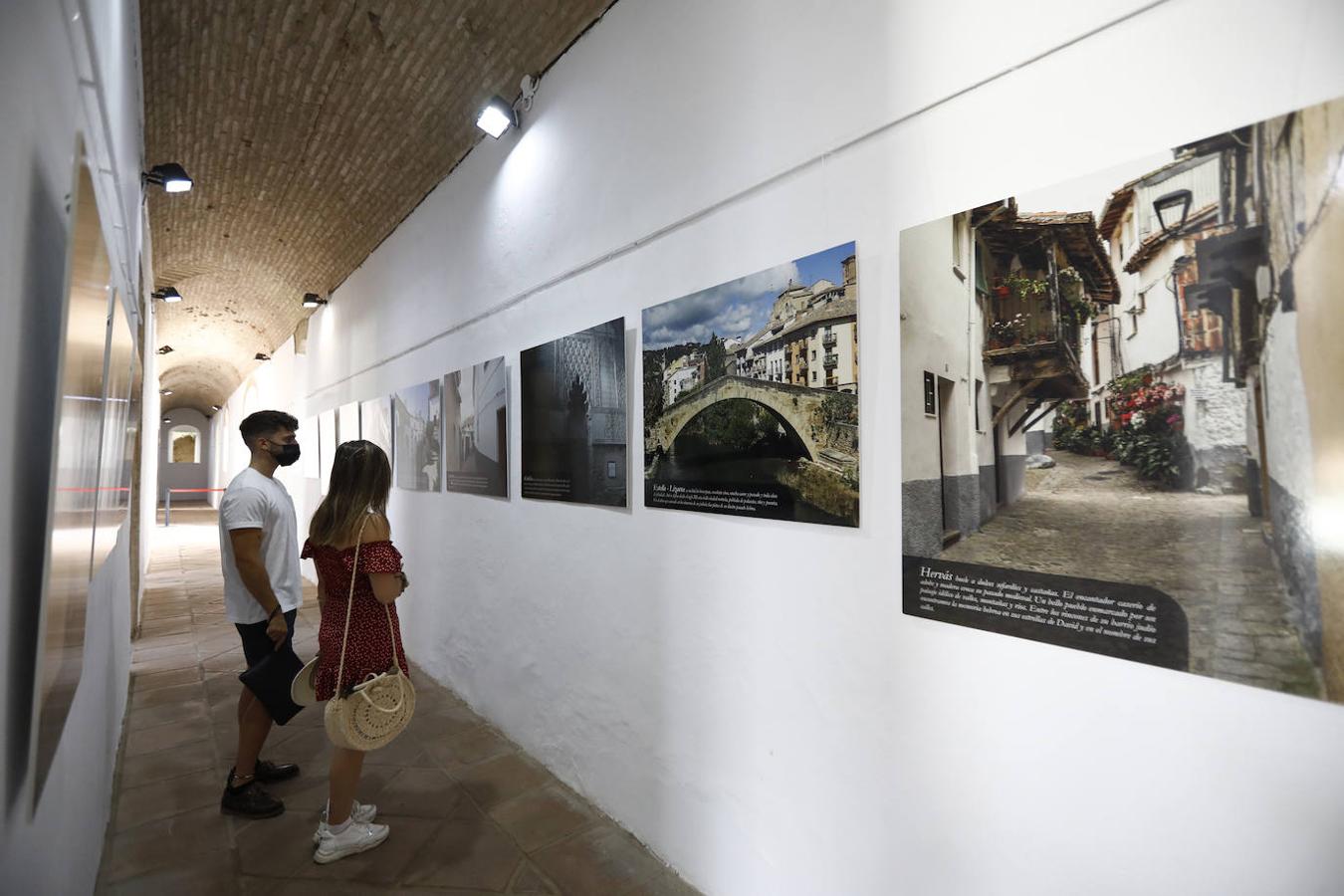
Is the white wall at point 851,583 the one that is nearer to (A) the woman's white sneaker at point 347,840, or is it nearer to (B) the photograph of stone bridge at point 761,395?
(B) the photograph of stone bridge at point 761,395

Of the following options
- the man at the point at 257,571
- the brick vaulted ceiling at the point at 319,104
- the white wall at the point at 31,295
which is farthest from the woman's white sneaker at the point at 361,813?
the brick vaulted ceiling at the point at 319,104

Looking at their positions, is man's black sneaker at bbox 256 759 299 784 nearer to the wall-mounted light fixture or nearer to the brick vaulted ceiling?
the wall-mounted light fixture

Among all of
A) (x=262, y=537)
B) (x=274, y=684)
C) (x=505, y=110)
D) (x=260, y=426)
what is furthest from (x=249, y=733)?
(x=505, y=110)

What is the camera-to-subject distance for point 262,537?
312 centimetres

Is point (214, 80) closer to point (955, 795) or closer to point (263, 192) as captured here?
point (263, 192)

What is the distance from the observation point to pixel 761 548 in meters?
2.27

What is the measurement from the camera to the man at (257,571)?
301 centimetres

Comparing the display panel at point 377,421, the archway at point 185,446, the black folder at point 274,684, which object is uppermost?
the archway at point 185,446

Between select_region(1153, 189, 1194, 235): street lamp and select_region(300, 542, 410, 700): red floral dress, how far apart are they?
260 centimetres

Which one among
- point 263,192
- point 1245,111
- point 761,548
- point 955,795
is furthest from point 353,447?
point 263,192

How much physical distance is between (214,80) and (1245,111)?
203 inches

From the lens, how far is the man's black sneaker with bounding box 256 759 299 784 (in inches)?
134

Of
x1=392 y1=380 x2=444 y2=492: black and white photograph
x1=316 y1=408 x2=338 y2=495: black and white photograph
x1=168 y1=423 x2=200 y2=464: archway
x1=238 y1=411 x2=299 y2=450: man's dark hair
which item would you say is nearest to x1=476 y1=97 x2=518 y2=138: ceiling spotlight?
x1=392 y1=380 x2=444 y2=492: black and white photograph

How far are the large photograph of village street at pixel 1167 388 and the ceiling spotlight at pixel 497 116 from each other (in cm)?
293
